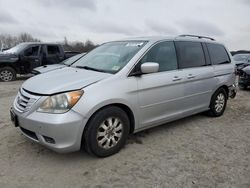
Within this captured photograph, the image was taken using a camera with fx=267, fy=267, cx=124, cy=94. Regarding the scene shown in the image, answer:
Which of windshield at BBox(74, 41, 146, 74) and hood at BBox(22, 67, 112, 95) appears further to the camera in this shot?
windshield at BBox(74, 41, 146, 74)

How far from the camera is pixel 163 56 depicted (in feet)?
14.4

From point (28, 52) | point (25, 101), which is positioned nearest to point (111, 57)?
point (25, 101)

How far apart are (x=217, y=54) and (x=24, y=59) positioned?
28.6 feet

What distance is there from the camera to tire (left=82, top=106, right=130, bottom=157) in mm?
3393

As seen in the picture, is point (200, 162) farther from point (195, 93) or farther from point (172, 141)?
point (195, 93)

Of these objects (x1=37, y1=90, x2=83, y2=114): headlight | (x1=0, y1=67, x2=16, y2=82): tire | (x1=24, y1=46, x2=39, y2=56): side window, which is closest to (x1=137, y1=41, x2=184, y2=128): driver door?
(x1=37, y1=90, x2=83, y2=114): headlight

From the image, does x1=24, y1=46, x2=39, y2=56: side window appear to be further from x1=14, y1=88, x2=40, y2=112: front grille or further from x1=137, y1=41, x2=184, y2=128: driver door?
x1=137, y1=41, x2=184, y2=128: driver door

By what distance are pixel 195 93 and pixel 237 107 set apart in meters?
2.46

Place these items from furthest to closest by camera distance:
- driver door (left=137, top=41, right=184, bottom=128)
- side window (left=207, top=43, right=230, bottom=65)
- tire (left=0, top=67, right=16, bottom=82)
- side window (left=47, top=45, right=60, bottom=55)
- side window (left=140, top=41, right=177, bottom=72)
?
side window (left=47, top=45, right=60, bottom=55) → tire (left=0, top=67, right=16, bottom=82) → side window (left=207, top=43, right=230, bottom=65) → side window (left=140, top=41, right=177, bottom=72) → driver door (left=137, top=41, right=184, bottom=128)

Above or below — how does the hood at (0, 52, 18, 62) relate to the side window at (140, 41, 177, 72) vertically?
below

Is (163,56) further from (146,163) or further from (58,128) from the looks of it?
(58,128)

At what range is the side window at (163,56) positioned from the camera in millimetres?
4172

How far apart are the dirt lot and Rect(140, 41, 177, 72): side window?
117 centimetres

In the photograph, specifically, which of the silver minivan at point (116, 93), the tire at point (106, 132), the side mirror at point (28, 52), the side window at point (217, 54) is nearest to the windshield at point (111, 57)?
the silver minivan at point (116, 93)
